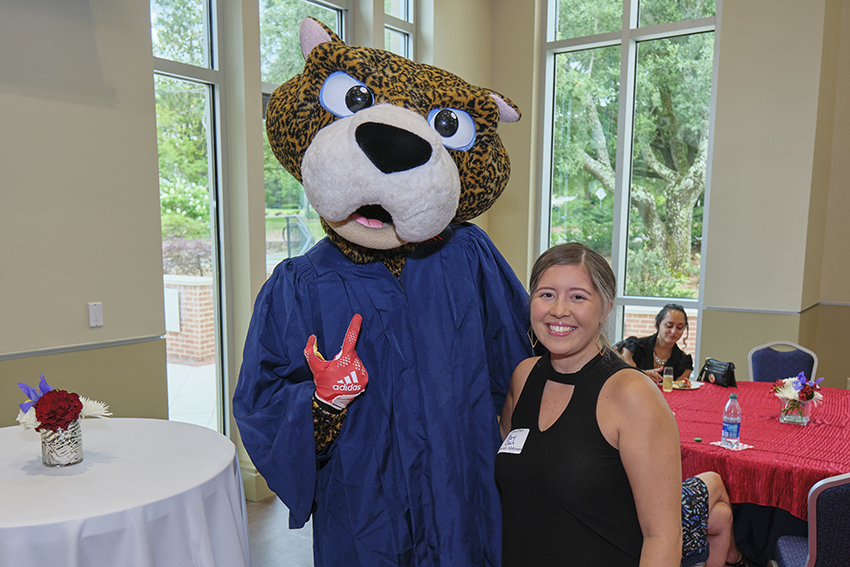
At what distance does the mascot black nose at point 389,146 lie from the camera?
104 centimetres

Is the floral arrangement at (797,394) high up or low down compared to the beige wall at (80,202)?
down

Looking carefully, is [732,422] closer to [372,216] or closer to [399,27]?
[372,216]

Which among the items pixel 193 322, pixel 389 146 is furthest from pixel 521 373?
pixel 193 322

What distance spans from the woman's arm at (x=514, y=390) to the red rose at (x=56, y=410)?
1.19 m

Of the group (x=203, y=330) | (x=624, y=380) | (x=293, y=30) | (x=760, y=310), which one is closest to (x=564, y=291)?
(x=624, y=380)

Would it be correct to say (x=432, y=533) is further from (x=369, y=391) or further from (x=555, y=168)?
(x=555, y=168)

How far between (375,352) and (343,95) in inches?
19.5

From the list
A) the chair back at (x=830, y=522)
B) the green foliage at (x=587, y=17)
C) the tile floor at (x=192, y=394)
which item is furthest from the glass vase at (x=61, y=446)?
the green foliage at (x=587, y=17)

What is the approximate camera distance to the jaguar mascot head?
1.04 m

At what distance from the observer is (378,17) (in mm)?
4410

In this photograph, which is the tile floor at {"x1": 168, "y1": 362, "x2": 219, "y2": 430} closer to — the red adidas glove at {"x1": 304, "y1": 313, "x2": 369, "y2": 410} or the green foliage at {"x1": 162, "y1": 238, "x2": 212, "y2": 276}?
the green foliage at {"x1": 162, "y1": 238, "x2": 212, "y2": 276}

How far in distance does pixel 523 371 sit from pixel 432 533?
1.34 feet

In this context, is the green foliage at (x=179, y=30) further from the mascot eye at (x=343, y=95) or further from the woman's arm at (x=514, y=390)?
the woman's arm at (x=514, y=390)

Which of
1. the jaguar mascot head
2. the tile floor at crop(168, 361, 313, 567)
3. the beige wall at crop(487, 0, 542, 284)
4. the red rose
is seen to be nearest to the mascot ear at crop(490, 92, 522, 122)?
the jaguar mascot head
